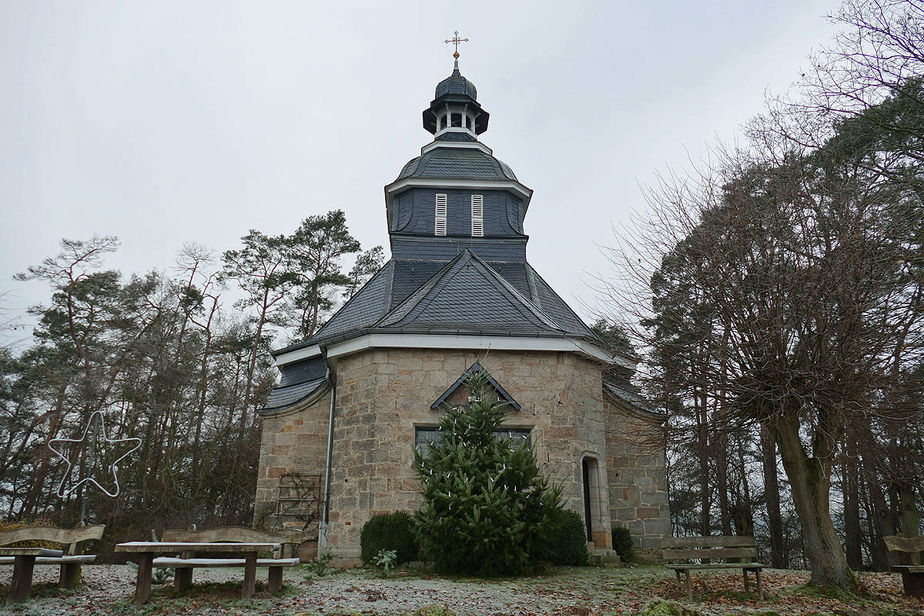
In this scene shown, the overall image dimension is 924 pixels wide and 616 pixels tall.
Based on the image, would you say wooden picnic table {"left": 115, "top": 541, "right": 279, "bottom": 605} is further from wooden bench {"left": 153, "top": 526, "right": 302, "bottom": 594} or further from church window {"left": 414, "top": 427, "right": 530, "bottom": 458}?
church window {"left": 414, "top": 427, "right": 530, "bottom": 458}

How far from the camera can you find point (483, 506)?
9.01 meters

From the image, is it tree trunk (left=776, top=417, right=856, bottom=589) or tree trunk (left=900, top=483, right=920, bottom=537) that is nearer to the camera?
tree trunk (left=776, top=417, right=856, bottom=589)

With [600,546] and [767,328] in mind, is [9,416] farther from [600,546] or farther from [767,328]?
[767,328]

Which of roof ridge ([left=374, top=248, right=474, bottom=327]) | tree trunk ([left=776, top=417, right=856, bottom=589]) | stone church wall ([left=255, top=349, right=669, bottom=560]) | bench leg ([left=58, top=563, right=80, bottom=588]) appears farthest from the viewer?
roof ridge ([left=374, top=248, right=474, bottom=327])

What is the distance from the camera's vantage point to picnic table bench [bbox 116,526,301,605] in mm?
6520

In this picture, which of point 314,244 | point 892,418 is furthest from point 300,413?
point 314,244

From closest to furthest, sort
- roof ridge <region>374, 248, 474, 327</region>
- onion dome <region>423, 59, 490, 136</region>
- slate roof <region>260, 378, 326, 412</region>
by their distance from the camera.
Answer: roof ridge <region>374, 248, 474, 327</region>, slate roof <region>260, 378, 326, 412</region>, onion dome <region>423, 59, 490, 136</region>

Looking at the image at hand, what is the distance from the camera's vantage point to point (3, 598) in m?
6.68

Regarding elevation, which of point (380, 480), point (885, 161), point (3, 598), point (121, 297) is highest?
point (121, 297)

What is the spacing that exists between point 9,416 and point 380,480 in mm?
20401

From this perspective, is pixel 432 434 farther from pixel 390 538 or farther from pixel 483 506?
pixel 483 506

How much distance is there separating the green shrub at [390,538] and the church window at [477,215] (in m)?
9.11

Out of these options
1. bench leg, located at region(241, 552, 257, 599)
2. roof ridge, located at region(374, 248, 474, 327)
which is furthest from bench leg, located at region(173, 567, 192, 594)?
roof ridge, located at region(374, 248, 474, 327)

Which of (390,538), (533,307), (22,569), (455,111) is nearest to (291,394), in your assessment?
(390,538)
